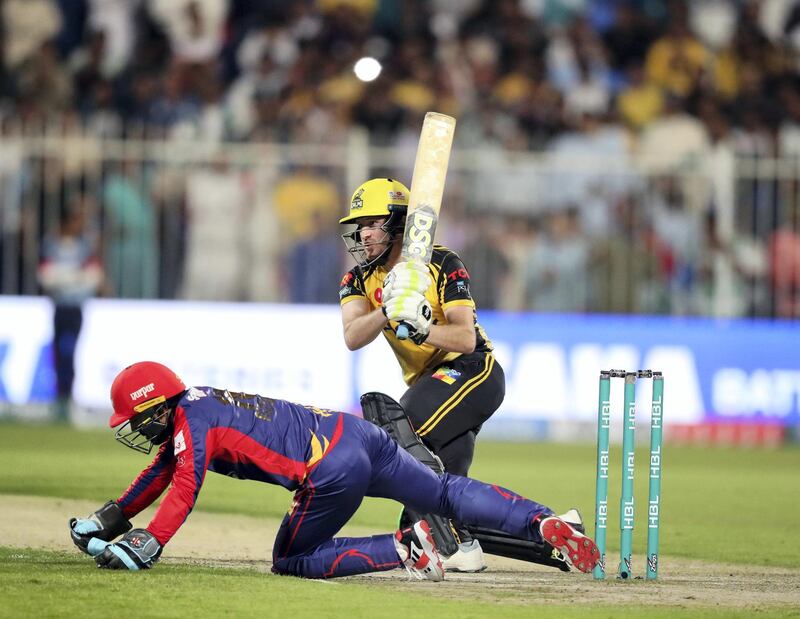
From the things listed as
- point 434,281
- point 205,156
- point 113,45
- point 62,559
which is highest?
point 113,45

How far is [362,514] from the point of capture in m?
11.4

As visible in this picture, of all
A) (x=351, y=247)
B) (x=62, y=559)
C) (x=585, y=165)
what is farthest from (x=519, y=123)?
(x=62, y=559)

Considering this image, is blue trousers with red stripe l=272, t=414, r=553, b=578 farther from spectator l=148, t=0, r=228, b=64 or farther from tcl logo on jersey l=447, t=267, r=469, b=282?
spectator l=148, t=0, r=228, b=64

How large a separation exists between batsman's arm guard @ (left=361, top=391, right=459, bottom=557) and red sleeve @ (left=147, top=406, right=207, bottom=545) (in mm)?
1369

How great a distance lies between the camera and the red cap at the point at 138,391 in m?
7.12

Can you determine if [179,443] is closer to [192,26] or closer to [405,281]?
[405,281]

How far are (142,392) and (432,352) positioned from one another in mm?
2087

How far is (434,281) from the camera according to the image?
8.34m

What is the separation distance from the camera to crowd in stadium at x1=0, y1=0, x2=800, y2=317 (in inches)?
687

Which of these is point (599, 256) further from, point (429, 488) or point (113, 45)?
point (429, 488)

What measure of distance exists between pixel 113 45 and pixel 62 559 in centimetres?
1253

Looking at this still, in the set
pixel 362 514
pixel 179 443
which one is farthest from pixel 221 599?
pixel 362 514

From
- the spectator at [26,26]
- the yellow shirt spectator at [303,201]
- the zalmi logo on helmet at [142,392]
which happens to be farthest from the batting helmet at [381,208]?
the spectator at [26,26]

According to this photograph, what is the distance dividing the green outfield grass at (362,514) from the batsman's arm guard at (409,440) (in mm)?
899
